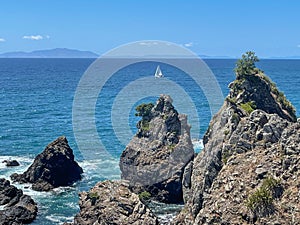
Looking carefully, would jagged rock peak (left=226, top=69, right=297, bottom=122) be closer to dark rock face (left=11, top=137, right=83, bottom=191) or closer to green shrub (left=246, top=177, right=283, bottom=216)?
green shrub (left=246, top=177, right=283, bottom=216)

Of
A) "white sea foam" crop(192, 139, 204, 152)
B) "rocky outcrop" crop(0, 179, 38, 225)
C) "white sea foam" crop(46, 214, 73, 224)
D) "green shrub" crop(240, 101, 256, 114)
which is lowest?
"white sea foam" crop(46, 214, 73, 224)

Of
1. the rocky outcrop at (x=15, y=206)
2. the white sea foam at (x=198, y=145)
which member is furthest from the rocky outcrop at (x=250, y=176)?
the white sea foam at (x=198, y=145)

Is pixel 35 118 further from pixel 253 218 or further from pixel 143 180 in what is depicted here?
pixel 253 218

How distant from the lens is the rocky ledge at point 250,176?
29.7m

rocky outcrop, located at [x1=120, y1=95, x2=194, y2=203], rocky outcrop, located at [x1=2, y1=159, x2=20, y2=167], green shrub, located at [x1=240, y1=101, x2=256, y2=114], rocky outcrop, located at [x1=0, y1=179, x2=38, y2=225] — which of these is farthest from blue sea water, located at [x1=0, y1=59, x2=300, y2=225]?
green shrub, located at [x1=240, y1=101, x2=256, y2=114]

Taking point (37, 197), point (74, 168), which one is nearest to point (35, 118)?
point (74, 168)

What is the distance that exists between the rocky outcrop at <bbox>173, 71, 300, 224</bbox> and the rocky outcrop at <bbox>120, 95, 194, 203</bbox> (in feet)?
46.7

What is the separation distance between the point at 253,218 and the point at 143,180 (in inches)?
1295

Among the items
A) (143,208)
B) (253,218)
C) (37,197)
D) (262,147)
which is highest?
(262,147)

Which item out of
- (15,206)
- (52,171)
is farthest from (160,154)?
(15,206)

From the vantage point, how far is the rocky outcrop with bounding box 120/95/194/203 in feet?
196

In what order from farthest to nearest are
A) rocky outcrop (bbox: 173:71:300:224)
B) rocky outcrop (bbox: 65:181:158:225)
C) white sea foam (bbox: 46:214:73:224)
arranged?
1. white sea foam (bbox: 46:214:73:224)
2. rocky outcrop (bbox: 65:181:158:225)
3. rocky outcrop (bbox: 173:71:300:224)

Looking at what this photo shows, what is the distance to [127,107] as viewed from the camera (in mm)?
122062

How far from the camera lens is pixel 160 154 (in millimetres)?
62625
